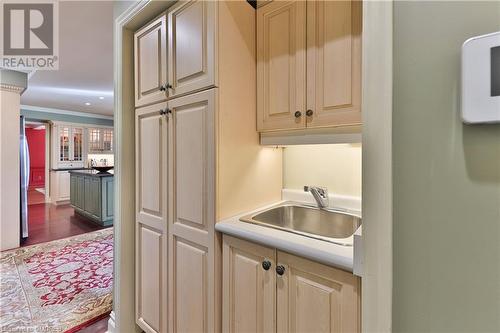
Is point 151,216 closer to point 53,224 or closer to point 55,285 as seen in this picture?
point 55,285

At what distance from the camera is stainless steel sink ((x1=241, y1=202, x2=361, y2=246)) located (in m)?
1.36

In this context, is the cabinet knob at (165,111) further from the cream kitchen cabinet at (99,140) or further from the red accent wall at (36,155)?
the red accent wall at (36,155)

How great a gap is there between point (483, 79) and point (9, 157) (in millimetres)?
4269

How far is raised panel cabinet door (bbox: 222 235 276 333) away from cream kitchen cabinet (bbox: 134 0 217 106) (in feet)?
2.62

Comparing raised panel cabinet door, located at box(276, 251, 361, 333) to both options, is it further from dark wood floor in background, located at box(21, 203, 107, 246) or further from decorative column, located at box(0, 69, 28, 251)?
dark wood floor in background, located at box(21, 203, 107, 246)

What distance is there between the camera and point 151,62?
148cm

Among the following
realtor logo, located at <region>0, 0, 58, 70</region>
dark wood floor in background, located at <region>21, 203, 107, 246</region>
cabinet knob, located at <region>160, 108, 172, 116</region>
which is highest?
realtor logo, located at <region>0, 0, 58, 70</region>

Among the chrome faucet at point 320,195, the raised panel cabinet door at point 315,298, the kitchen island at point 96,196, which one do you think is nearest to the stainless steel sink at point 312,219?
the chrome faucet at point 320,195

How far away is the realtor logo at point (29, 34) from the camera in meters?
1.81

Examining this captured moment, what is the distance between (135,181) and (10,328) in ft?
4.58

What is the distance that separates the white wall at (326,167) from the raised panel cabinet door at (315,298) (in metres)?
0.72

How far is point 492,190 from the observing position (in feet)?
1.10

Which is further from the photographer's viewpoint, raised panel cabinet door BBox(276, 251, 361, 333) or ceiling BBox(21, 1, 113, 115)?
ceiling BBox(21, 1, 113, 115)

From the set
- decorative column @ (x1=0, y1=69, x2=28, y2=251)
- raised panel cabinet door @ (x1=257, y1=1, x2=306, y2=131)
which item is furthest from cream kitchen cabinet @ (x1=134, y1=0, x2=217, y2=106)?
decorative column @ (x1=0, y1=69, x2=28, y2=251)
